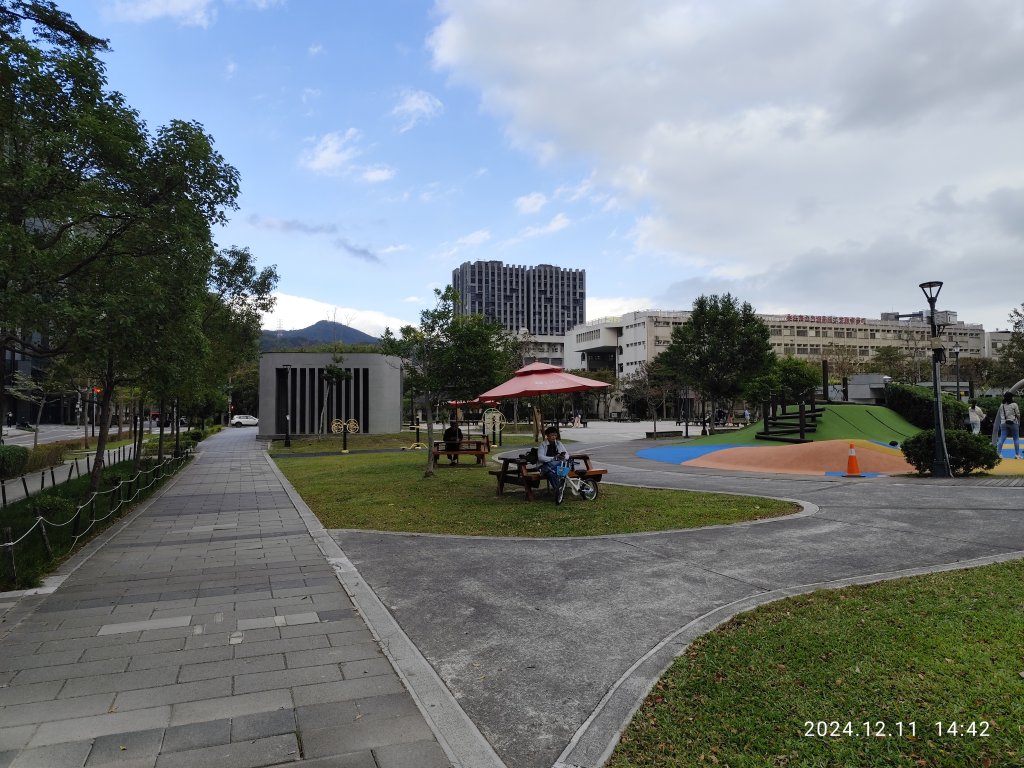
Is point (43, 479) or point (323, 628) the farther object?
point (43, 479)

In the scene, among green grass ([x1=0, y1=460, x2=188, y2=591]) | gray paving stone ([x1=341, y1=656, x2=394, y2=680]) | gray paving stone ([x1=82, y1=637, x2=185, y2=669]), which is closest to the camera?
gray paving stone ([x1=341, y1=656, x2=394, y2=680])

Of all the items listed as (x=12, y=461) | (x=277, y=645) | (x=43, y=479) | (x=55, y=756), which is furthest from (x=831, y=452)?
(x=12, y=461)

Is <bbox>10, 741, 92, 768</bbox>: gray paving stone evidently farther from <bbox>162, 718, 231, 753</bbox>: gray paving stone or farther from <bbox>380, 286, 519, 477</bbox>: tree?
<bbox>380, 286, 519, 477</bbox>: tree

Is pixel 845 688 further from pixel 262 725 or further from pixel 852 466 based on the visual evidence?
pixel 852 466

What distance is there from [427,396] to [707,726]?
14968 mm

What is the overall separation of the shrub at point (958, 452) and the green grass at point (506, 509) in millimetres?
5623

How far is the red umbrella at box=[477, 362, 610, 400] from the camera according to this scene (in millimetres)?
12172

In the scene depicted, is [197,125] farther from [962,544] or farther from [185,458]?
[185,458]

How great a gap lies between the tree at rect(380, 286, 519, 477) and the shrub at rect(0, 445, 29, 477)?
39.7 feet

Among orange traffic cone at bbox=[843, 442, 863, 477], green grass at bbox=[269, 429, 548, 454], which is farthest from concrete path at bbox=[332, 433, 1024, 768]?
green grass at bbox=[269, 429, 548, 454]

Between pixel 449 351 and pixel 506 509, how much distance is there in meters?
7.05

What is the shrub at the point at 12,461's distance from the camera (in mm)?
18328

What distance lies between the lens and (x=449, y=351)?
1670 cm

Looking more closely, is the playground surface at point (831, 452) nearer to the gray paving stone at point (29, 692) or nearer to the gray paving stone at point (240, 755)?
the gray paving stone at point (240, 755)
